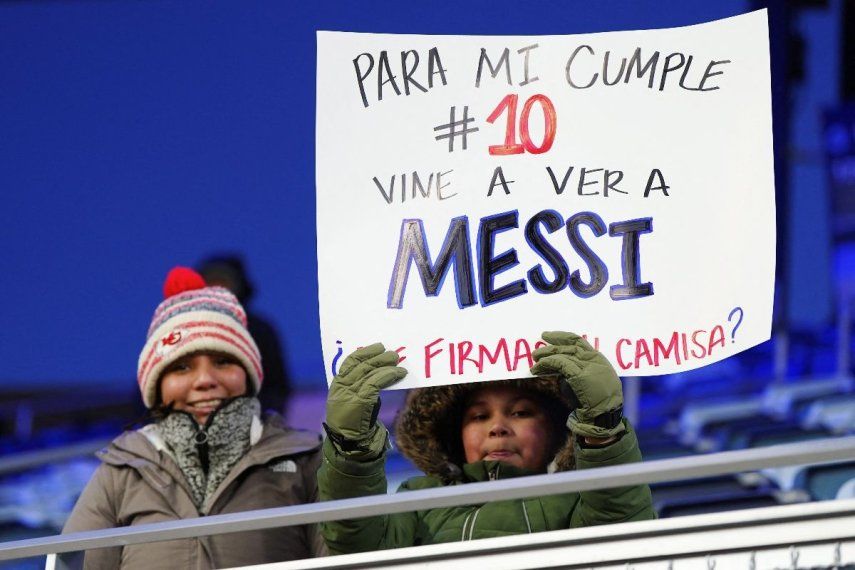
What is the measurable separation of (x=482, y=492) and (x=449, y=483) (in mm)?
747

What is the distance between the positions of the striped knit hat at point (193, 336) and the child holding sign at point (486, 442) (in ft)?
1.47

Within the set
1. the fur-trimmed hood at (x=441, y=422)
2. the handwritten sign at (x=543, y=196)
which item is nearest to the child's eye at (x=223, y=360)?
the fur-trimmed hood at (x=441, y=422)

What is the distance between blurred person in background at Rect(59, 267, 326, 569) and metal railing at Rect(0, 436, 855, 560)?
2.27ft

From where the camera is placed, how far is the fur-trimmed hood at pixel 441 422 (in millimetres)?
2547

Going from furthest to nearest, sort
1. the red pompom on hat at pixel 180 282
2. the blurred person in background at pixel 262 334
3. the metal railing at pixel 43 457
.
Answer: the metal railing at pixel 43 457, the blurred person in background at pixel 262 334, the red pompom on hat at pixel 180 282

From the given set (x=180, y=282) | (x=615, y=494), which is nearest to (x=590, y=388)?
(x=615, y=494)

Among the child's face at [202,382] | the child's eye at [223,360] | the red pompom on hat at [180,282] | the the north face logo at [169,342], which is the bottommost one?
the child's face at [202,382]

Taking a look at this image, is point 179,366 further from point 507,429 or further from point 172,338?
point 507,429

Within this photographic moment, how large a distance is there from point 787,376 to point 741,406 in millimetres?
254

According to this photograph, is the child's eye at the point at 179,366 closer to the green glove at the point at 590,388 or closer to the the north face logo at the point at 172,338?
the the north face logo at the point at 172,338

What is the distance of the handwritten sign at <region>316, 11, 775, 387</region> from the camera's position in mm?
2398

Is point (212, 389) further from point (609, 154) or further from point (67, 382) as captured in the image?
point (67, 382)

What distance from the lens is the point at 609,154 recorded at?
8.25 feet

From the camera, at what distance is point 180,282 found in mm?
3268
